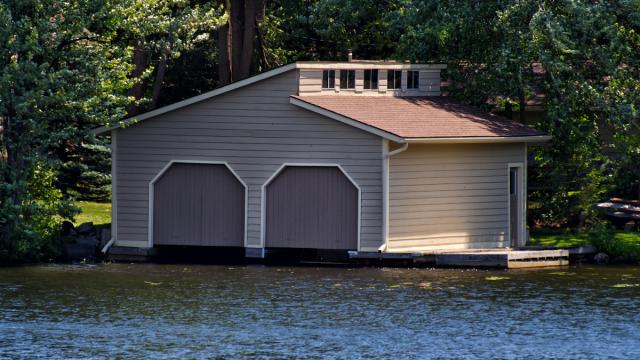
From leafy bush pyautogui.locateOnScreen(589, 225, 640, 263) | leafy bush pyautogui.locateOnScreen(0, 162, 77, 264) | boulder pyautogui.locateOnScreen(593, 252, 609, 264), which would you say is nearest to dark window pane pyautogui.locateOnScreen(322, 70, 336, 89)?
leafy bush pyautogui.locateOnScreen(0, 162, 77, 264)

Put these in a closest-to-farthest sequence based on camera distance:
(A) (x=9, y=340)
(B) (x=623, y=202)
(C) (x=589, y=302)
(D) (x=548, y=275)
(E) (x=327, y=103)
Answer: (A) (x=9, y=340) < (C) (x=589, y=302) < (D) (x=548, y=275) < (E) (x=327, y=103) < (B) (x=623, y=202)

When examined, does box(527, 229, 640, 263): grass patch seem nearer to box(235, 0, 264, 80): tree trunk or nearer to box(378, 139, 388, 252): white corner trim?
box(378, 139, 388, 252): white corner trim

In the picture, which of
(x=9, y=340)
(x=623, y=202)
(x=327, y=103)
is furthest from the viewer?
(x=623, y=202)

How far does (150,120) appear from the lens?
35719mm

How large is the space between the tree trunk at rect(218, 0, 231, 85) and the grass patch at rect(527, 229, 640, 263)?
45.3 feet

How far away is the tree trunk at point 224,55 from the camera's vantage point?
48.6 m

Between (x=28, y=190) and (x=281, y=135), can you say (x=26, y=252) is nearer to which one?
(x=28, y=190)

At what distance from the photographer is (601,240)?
3612 cm

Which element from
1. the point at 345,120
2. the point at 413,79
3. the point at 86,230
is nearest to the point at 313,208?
the point at 345,120

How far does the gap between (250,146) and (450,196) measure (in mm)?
5107

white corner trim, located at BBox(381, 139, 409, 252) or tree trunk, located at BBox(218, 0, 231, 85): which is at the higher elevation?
tree trunk, located at BBox(218, 0, 231, 85)

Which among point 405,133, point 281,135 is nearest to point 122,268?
point 281,135

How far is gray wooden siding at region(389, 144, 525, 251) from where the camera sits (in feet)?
114

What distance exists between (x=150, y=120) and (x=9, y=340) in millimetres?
11626
